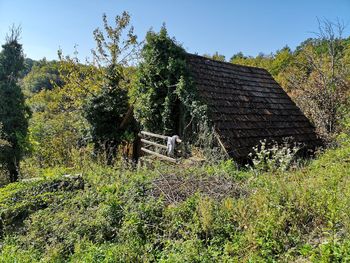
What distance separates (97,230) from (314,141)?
10500 mm

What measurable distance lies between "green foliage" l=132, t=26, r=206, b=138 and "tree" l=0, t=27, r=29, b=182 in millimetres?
7637

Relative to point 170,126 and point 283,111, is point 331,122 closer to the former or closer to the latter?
point 283,111

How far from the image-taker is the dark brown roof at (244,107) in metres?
9.14

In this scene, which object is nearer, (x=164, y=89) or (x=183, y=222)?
(x=183, y=222)

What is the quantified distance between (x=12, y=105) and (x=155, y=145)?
8.99m

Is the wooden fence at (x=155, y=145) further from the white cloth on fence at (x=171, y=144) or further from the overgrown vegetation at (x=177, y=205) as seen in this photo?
the overgrown vegetation at (x=177, y=205)

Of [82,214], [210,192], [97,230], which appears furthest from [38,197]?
[210,192]

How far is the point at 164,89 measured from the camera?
10602 millimetres

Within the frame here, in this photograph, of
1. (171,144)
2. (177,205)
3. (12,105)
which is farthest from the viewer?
(12,105)

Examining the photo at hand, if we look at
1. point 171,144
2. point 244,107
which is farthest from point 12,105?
point 244,107

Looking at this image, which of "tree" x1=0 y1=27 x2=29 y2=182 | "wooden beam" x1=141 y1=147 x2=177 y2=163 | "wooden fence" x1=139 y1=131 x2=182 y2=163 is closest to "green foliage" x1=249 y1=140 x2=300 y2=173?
"wooden beam" x1=141 y1=147 x2=177 y2=163

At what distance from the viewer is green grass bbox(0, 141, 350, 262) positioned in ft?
11.5

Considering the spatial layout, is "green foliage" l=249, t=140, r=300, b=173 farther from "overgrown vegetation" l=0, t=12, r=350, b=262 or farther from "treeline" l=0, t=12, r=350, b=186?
"treeline" l=0, t=12, r=350, b=186

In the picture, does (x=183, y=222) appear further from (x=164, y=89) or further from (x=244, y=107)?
(x=244, y=107)
